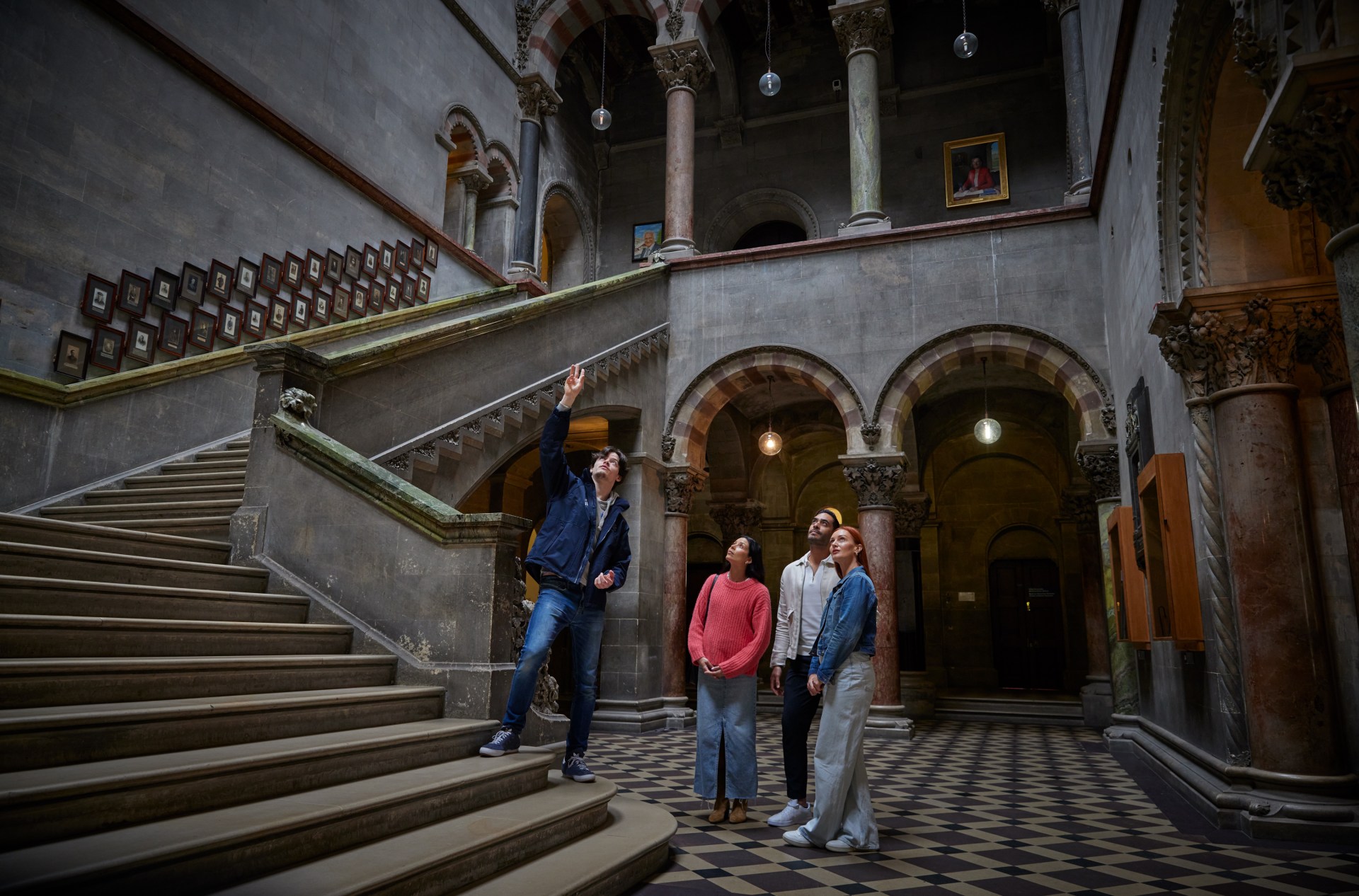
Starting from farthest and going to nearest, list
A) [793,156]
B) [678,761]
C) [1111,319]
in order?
[793,156], [1111,319], [678,761]

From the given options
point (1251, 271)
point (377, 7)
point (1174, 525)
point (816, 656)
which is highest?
point (377, 7)

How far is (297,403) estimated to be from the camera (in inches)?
220

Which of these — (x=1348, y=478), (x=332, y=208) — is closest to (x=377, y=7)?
(x=332, y=208)

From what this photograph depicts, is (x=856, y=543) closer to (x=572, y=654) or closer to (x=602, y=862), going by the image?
(x=572, y=654)

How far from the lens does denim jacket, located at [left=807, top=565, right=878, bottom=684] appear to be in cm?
425

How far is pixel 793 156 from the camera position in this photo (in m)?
17.6

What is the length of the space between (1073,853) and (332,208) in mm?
10881

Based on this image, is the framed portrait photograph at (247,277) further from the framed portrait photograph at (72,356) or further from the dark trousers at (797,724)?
the dark trousers at (797,724)

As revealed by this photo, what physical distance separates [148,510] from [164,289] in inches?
145

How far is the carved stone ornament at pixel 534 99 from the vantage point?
15812 millimetres

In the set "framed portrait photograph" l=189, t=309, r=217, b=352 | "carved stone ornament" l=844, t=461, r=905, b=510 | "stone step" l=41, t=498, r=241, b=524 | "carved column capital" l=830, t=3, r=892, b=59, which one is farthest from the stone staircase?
"carved column capital" l=830, t=3, r=892, b=59

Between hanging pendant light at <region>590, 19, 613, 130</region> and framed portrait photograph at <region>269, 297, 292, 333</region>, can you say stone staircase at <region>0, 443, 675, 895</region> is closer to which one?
framed portrait photograph at <region>269, 297, 292, 333</region>

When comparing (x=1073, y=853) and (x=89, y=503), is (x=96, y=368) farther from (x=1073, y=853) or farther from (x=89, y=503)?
(x=1073, y=853)

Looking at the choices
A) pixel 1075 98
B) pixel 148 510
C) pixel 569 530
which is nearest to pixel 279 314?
pixel 148 510
